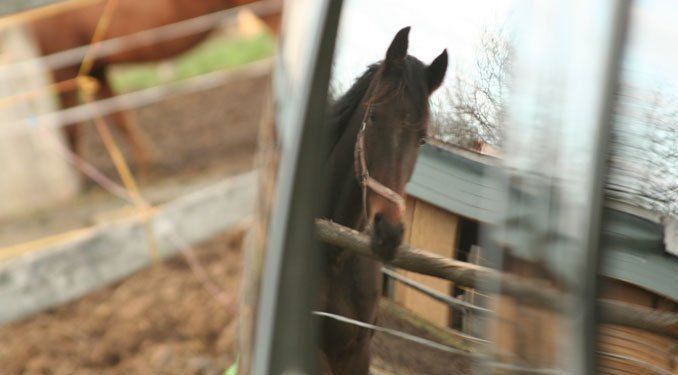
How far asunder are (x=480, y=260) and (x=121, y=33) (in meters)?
5.64

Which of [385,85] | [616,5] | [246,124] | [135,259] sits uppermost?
[616,5]

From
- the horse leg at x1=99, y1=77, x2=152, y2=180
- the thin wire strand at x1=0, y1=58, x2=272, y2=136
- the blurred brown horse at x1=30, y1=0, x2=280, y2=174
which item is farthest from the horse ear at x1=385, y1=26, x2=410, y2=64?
the horse leg at x1=99, y1=77, x2=152, y2=180

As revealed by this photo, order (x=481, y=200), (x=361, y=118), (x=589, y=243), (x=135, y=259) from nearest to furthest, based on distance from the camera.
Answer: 1. (x=589, y=243)
2. (x=481, y=200)
3. (x=361, y=118)
4. (x=135, y=259)

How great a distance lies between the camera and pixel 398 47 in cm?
121

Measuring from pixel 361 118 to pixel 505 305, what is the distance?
0.95 ft

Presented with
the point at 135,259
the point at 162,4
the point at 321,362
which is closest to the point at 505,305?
the point at 321,362

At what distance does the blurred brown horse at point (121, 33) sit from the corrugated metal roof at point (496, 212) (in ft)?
17.1

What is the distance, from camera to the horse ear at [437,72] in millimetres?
1165

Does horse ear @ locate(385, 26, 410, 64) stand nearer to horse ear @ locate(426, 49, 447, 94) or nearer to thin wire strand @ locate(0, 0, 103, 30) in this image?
horse ear @ locate(426, 49, 447, 94)

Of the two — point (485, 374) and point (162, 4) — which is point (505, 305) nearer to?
point (485, 374)

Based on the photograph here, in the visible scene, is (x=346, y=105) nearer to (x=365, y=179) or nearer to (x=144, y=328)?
(x=365, y=179)

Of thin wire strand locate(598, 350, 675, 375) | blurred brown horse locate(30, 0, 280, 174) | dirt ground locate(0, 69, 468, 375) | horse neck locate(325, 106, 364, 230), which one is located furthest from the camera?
blurred brown horse locate(30, 0, 280, 174)

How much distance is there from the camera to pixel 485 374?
1.11 metres

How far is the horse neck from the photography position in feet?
4.09
